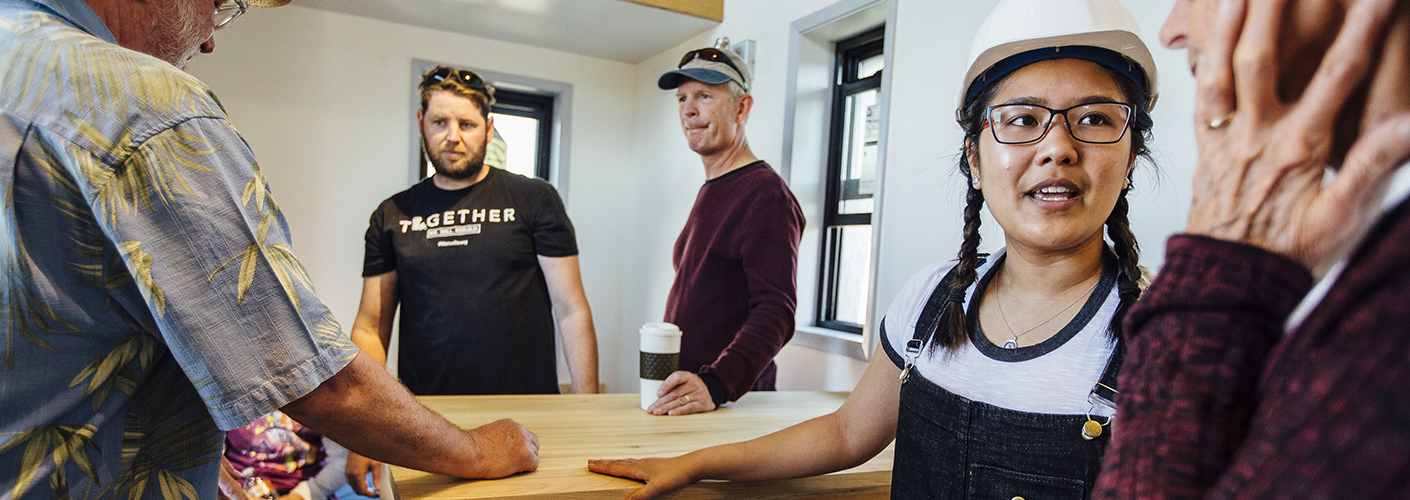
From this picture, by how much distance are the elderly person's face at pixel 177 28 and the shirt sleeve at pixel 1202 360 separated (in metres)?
Result: 1.07

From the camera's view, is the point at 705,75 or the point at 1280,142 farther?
the point at 705,75

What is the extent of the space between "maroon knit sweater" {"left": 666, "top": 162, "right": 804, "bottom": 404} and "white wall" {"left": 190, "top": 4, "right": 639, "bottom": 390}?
2.64 meters

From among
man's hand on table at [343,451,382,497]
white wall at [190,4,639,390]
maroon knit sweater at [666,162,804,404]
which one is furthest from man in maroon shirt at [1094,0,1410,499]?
white wall at [190,4,639,390]

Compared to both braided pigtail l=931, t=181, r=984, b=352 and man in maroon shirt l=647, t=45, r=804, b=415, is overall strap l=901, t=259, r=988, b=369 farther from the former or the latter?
Result: man in maroon shirt l=647, t=45, r=804, b=415

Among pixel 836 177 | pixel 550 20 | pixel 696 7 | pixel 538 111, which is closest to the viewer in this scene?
pixel 836 177

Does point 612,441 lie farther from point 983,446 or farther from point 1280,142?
point 1280,142

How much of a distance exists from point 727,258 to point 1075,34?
4.31ft

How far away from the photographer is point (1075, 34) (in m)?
1.06

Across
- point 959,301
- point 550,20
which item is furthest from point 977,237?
point 550,20

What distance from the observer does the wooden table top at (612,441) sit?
1117 mm

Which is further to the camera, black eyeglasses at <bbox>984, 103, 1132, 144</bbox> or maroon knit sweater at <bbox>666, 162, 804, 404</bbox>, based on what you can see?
maroon knit sweater at <bbox>666, 162, 804, 404</bbox>

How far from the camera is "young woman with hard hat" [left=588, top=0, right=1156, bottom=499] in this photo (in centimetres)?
100

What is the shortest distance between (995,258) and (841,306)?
2258 mm

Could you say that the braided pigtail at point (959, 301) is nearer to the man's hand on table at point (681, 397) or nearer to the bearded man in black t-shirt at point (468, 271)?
the man's hand on table at point (681, 397)
